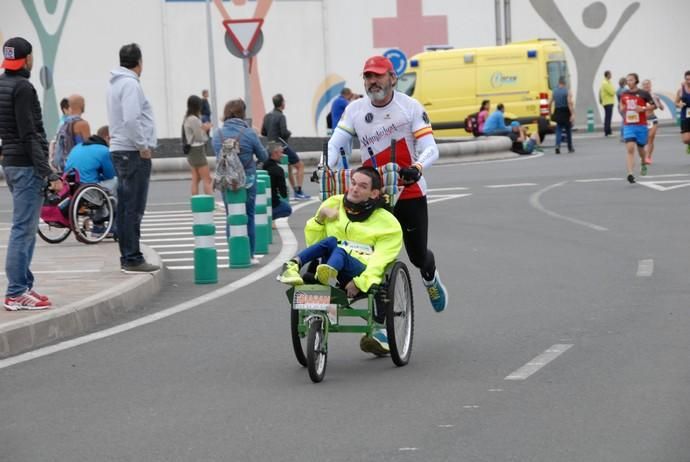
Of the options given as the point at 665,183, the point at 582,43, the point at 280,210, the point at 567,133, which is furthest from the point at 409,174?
the point at 582,43

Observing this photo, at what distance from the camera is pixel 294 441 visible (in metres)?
6.98

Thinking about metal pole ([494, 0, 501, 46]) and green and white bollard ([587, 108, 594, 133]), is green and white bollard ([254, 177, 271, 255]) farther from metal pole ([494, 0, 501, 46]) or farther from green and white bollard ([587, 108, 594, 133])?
metal pole ([494, 0, 501, 46])

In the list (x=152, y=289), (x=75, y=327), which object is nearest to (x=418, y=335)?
(x=75, y=327)

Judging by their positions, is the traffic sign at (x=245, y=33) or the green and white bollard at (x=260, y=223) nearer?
the green and white bollard at (x=260, y=223)

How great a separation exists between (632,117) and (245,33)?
6537 millimetres

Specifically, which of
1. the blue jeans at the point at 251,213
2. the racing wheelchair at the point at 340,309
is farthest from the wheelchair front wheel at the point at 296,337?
the blue jeans at the point at 251,213

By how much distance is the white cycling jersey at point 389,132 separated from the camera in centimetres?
970

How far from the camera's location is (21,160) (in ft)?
36.0

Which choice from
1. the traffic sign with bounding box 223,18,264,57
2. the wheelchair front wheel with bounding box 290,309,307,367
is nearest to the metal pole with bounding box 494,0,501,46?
the traffic sign with bounding box 223,18,264,57

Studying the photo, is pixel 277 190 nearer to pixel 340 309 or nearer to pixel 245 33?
pixel 245 33

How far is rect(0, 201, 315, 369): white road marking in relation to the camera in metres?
9.86

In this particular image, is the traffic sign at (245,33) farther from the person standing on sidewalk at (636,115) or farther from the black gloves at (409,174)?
the black gloves at (409,174)

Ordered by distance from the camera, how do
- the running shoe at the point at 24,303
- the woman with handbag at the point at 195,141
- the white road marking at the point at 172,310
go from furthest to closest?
1. the woman with handbag at the point at 195,141
2. the running shoe at the point at 24,303
3. the white road marking at the point at 172,310

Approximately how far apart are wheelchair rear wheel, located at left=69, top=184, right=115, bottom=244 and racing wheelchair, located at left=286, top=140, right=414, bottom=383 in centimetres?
817
